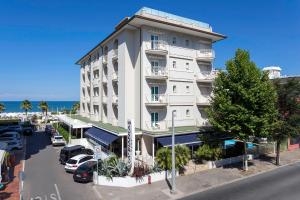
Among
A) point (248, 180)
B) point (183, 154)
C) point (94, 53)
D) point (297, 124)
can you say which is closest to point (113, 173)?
point (183, 154)

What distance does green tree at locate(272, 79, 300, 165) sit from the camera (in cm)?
2467

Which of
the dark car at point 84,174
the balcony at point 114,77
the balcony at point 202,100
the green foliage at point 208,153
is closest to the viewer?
the dark car at point 84,174

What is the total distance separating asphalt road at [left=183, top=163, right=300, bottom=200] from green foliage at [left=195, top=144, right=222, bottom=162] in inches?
157

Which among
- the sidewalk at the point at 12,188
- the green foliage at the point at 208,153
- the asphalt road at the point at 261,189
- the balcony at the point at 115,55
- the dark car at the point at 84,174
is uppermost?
the balcony at the point at 115,55

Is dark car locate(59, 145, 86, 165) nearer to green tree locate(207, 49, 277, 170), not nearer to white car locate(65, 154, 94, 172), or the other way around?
white car locate(65, 154, 94, 172)

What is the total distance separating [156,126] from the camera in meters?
26.2

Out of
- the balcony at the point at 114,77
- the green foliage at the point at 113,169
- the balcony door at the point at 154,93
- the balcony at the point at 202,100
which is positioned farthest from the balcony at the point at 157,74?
the green foliage at the point at 113,169

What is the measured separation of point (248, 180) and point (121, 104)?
52.4ft

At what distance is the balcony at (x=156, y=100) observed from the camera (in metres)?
26.2

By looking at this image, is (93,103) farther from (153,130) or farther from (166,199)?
(166,199)

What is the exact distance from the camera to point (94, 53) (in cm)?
4084

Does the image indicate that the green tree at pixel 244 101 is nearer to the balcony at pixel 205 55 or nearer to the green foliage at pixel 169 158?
the green foliage at pixel 169 158

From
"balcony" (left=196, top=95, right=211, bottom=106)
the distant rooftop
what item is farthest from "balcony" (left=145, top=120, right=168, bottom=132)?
the distant rooftop

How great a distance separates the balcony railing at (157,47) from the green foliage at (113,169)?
12.7 meters
